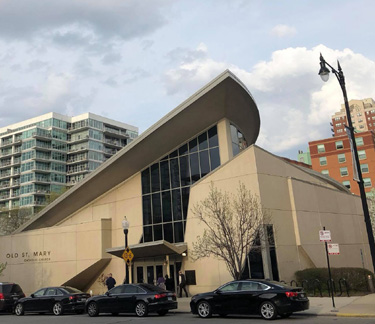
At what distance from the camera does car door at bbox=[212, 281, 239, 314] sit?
14.4m

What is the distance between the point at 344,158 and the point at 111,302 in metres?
72.3

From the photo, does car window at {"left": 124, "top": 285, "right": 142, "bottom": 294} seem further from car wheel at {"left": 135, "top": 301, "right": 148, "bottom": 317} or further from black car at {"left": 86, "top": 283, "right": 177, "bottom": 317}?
car wheel at {"left": 135, "top": 301, "right": 148, "bottom": 317}

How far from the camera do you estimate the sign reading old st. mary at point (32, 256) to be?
32.3 metres

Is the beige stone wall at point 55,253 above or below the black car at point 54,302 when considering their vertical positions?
above

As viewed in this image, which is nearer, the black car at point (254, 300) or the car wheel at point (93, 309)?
the black car at point (254, 300)

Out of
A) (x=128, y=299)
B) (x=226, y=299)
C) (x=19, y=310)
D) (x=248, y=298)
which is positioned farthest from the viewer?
(x=19, y=310)

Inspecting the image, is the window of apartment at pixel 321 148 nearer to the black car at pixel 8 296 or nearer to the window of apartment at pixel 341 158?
the window of apartment at pixel 341 158

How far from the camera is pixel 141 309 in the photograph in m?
16.1

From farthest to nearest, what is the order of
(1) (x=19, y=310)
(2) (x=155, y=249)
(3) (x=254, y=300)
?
(2) (x=155, y=249) → (1) (x=19, y=310) → (3) (x=254, y=300)

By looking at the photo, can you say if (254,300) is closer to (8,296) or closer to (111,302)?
(111,302)

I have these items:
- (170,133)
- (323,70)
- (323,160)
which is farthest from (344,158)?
(323,70)

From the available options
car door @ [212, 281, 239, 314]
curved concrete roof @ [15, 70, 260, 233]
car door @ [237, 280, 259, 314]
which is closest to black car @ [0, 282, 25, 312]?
curved concrete roof @ [15, 70, 260, 233]

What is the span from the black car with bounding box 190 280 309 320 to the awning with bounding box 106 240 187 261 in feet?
33.2

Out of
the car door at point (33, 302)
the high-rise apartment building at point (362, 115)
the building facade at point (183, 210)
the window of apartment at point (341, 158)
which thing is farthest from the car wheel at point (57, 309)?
the high-rise apartment building at point (362, 115)
